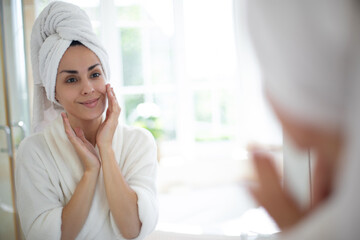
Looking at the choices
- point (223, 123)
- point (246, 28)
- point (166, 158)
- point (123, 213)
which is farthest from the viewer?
point (166, 158)

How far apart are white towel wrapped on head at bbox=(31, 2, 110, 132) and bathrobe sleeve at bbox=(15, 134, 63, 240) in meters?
0.13

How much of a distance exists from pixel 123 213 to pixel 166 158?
0.72 m

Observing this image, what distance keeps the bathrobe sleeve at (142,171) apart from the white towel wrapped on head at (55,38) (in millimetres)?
166

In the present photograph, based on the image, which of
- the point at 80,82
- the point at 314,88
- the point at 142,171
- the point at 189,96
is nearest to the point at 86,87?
the point at 80,82

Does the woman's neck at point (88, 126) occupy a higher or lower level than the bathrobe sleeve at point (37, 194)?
higher

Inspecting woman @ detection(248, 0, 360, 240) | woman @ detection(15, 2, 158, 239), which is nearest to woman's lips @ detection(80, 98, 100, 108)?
woman @ detection(15, 2, 158, 239)

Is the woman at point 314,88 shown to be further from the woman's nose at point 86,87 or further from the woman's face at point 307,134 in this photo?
the woman's nose at point 86,87

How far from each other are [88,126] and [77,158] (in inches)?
3.1

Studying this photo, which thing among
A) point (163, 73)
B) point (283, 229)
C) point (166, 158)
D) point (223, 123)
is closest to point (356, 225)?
point (283, 229)

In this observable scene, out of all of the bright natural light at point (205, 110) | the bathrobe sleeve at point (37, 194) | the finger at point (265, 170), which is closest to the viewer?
the finger at point (265, 170)

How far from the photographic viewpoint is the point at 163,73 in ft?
5.93

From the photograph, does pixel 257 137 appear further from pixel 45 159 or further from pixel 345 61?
pixel 45 159

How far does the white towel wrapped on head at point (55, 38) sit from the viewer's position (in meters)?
0.62

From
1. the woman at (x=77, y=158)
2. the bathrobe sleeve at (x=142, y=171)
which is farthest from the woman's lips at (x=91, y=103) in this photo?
the bathrobe sleeve at (x=142, y=171)
